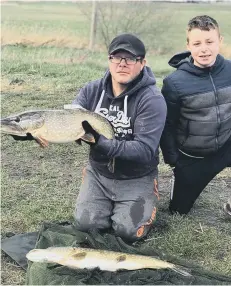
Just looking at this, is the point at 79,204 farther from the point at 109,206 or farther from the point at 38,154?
the point at 38,154

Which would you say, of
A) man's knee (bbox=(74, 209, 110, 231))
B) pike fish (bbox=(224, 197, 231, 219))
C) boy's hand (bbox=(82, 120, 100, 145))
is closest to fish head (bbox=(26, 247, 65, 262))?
man's knee (bbox=(74, 209, 110, 231))

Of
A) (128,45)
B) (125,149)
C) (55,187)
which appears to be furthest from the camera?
(55,187)

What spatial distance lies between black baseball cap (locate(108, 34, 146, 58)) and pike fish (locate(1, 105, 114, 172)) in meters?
0.53

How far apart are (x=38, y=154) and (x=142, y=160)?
2.27 metres

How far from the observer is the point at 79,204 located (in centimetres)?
360

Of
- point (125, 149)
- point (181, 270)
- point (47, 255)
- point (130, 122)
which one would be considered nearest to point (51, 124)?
point (125, 149)

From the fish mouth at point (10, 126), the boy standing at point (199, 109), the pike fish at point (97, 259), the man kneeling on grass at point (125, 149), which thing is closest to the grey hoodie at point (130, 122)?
the man kneeling on grass at point (125, 149)

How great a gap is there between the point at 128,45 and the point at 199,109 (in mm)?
750

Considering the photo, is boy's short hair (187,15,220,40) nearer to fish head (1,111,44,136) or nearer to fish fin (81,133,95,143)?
fish fin (81,133,95,143)

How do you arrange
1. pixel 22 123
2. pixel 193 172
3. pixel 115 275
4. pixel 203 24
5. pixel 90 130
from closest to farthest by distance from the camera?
pixel 115 275
pixel 22 123
pixel 90 130
pixel 203 24
pixel 193 172

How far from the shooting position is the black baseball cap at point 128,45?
3.30 m

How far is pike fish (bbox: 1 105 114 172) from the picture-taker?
9.58 ft

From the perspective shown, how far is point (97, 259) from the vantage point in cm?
279

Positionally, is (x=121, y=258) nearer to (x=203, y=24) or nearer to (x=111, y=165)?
(x=111, y=165)
